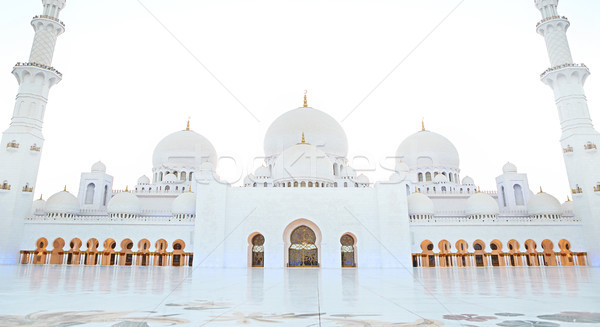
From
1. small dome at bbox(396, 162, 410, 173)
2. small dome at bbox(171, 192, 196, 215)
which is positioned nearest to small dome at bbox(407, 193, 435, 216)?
small dome at bbox(396, 162, 410, 173)

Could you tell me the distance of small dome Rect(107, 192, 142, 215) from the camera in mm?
20953

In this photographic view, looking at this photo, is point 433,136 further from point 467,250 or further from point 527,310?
point 527,310

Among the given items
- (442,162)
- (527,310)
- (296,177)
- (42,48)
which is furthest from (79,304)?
(442,162)

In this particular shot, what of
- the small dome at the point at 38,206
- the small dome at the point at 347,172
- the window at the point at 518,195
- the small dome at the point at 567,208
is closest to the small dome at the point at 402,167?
Answer: the small dome at the point at 347,172

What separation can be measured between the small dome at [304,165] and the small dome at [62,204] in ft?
39.8

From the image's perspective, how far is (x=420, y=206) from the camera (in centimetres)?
1989

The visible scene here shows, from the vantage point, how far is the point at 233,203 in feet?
59.2

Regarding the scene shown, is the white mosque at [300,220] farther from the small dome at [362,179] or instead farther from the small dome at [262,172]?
the small dome at [362,179]

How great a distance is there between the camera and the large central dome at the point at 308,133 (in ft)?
79.4

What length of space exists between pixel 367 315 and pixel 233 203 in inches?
628

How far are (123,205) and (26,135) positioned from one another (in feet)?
20.0

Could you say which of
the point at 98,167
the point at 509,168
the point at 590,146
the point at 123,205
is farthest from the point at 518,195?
the point at 98,167

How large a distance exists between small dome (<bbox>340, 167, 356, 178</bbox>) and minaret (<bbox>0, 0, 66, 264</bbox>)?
1765cm

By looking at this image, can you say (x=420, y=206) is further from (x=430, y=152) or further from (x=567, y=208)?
(x=567, y=208)
